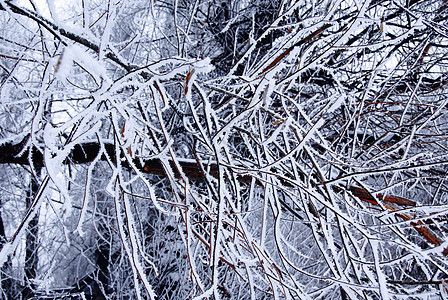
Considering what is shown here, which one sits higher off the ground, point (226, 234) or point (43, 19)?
point (43, 19)

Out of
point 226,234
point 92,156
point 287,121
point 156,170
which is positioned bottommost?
point 226,234

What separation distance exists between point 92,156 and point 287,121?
1.53m

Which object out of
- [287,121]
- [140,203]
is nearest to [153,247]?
[140,203]

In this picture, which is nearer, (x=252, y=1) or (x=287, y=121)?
(x=287, y=121)

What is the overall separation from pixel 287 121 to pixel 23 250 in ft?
19.4

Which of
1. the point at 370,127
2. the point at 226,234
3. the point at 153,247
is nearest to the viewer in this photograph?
the point at 226,234

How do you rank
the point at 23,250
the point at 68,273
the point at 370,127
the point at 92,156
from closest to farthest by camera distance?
the point at 92,156, the point at 370,127, the point at 23,250, the point at 68,273

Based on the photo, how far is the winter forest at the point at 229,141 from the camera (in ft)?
3.20

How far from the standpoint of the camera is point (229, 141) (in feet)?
10.7

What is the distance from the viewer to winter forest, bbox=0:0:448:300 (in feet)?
3.20

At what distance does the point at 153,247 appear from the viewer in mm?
4664

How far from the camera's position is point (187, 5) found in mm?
3969

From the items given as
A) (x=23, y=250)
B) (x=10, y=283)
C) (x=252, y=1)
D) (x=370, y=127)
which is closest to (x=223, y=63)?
(x=252, y=1)

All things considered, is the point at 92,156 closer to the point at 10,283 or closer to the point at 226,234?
the point at 226,234
